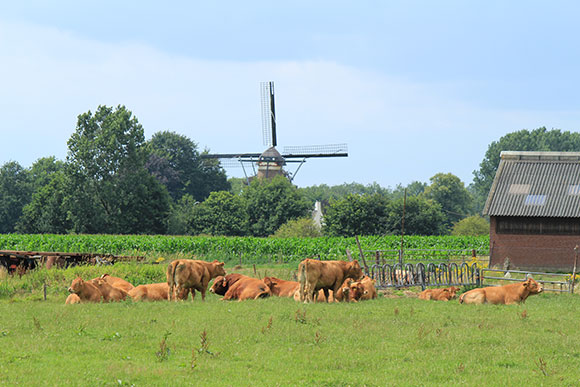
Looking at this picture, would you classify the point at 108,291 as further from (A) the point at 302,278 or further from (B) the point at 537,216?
(B) the point at 537,216

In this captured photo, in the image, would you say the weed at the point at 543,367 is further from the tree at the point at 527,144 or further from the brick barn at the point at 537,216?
the tree at the point at 527,144

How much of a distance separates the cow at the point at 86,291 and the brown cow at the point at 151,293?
3.96 feet

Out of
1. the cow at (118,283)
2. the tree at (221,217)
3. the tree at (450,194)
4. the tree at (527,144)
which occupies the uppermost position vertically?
the tree at (527,144)

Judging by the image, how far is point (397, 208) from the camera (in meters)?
76.1

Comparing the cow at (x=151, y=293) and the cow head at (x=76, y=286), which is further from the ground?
the cow head at (x=76, y=286)

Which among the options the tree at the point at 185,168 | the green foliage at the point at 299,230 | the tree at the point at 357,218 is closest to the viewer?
the green foliage at the point at 299,230

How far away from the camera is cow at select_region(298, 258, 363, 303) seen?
20.7m

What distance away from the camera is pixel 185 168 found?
112625 mm

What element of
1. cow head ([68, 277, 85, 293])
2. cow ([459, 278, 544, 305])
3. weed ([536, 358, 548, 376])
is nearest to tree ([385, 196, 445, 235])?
cow ([459, 278, 544, 305])

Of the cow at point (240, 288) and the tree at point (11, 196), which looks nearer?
the cow at point (240, 288)

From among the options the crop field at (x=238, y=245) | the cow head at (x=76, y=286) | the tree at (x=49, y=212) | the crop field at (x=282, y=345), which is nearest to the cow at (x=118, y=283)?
the cow head at (x=76, y=286)

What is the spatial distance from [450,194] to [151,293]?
107 m

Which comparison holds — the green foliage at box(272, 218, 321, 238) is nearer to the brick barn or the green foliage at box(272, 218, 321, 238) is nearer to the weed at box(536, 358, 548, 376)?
the brick barn

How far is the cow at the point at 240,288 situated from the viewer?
21.7 metres
